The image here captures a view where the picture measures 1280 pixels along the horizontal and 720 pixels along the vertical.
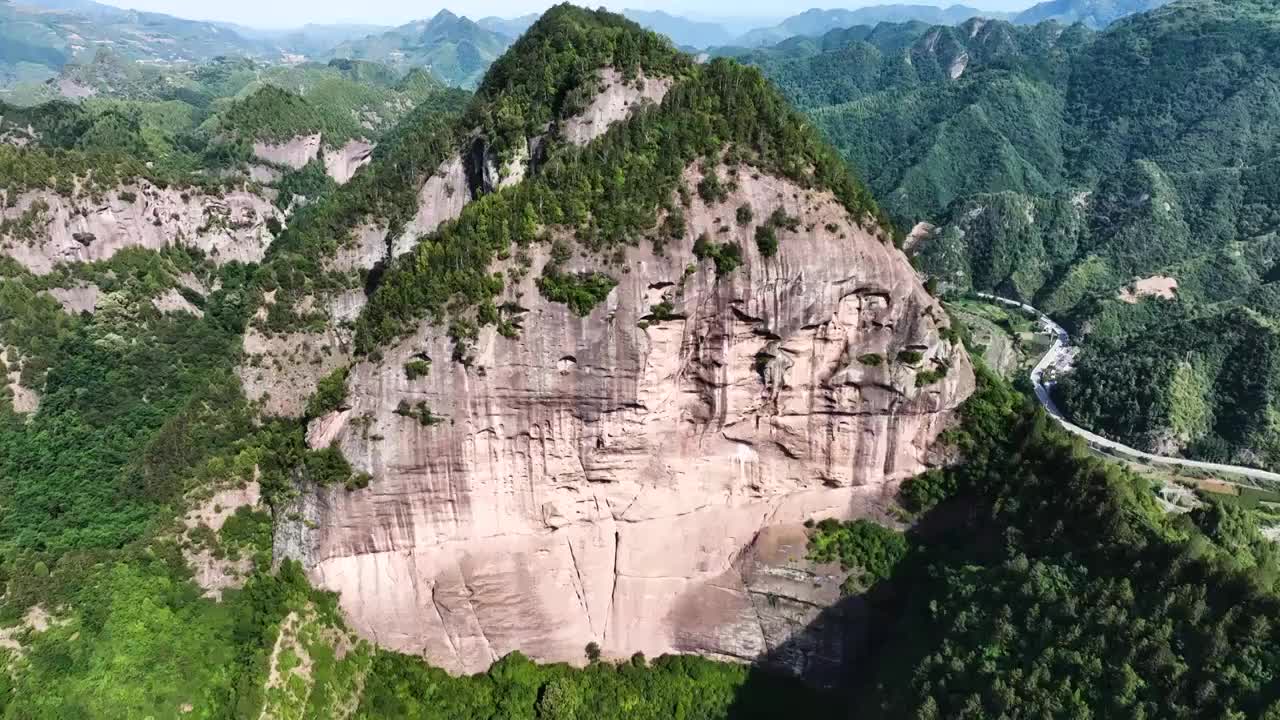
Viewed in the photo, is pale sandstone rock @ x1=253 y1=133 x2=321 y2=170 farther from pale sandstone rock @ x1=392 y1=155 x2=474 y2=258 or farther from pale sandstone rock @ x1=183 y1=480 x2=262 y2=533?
pale sandstone rock @ x1=183 y1=480 x2=262 y2=533

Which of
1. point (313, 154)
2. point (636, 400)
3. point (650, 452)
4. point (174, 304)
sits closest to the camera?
point (636, 400)

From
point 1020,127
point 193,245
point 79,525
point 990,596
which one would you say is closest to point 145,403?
point 79,525

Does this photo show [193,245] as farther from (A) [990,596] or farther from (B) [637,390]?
(A) [990,596]

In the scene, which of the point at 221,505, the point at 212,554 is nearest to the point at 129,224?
the point at 221,505

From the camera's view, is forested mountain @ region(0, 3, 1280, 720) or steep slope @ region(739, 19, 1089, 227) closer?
forested mountain @ region(0, 3, 1280, 720)

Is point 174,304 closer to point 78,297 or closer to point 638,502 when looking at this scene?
point 78,297

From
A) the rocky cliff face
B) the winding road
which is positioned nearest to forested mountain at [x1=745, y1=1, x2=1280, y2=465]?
the winding road
